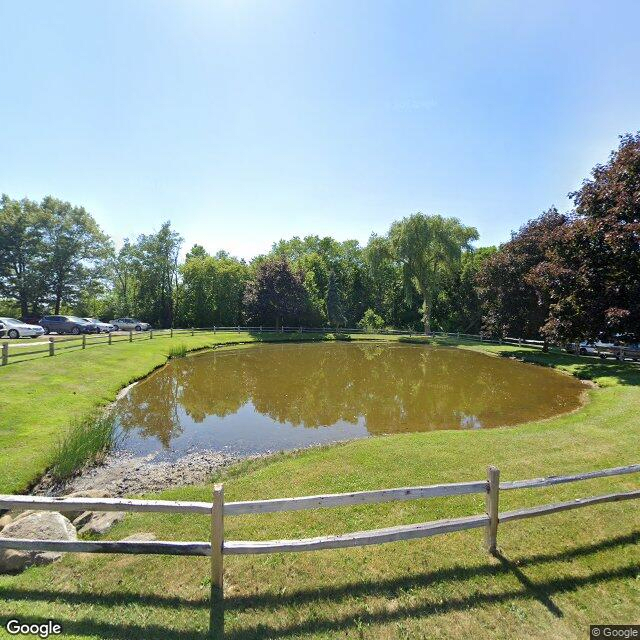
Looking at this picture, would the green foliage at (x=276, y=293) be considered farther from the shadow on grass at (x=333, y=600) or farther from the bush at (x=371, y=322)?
the shadow on grass at (x=333, y=600)

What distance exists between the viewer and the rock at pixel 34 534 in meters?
4.91

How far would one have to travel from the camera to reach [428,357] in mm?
29547

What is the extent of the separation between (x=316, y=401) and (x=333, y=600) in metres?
11.8

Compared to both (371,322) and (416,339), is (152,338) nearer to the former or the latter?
(416,339)

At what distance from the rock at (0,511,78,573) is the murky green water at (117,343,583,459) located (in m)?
5.13

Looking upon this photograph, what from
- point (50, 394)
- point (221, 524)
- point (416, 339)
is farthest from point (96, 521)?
point (416, 339)

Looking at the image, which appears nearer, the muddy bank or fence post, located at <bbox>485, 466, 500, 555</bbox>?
fence post, located at <bbox>485, 466, 500, 555</bbox>

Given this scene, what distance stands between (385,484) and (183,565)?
382 cm

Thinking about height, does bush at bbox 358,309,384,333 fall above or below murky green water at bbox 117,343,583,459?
above

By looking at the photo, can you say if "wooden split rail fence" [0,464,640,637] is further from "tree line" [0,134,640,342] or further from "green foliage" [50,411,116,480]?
"tree line" [0,134,640,342]

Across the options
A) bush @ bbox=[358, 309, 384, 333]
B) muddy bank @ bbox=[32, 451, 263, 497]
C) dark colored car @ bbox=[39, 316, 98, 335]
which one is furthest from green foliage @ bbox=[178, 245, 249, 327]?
muddy bank @ bbox=[32, 451, 263, 497]


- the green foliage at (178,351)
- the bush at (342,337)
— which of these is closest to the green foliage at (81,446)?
the green foliage at (178,351)

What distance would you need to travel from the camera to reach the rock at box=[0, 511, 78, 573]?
491 centimetres

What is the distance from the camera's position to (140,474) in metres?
9.23
